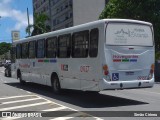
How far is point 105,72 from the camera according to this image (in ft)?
42.3

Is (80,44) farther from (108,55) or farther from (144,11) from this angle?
(144,11)

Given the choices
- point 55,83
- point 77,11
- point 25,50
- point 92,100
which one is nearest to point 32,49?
point 25,50

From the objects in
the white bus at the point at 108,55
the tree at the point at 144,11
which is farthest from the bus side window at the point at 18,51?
the tree at the point at 144,11

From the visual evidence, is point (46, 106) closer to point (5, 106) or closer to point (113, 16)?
point (5, 106)

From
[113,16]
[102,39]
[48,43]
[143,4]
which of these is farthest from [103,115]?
[113,16]

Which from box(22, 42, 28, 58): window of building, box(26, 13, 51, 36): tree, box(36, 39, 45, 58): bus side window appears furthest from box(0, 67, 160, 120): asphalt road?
box(26, 13, 51, 36): tree

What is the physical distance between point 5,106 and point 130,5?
21.8 meters

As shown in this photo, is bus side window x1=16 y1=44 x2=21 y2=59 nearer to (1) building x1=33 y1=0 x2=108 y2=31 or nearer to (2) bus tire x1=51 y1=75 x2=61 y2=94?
(2) bus tire x1=51 y1=75 x2=61 y2=94

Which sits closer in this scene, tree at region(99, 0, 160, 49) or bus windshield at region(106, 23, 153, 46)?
bus windshield at region(106, 23, 153, 46)

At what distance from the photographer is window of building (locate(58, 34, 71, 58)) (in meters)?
15.6

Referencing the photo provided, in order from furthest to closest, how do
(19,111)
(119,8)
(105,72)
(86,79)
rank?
(119,8) < (86,79) < (105,72) < (19,111)

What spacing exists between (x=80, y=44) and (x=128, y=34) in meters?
2.03

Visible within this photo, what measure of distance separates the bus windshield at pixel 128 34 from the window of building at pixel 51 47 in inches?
180

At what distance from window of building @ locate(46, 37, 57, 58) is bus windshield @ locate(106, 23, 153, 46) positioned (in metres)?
4.58
